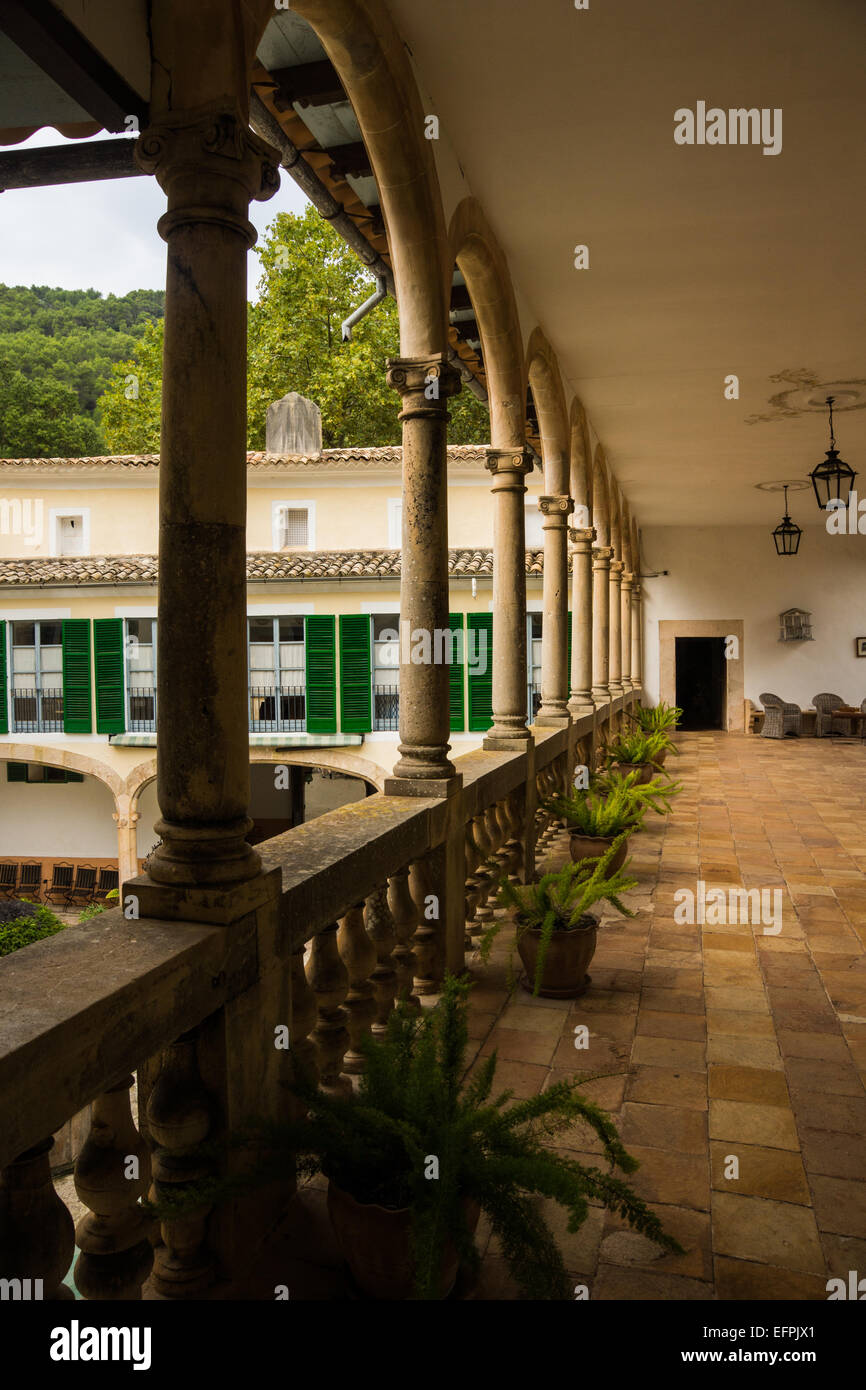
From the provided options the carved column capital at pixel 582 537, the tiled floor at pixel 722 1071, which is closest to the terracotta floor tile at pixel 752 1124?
the tiled floor at pixel 722 1071

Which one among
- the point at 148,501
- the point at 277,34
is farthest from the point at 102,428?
the point at 277,34

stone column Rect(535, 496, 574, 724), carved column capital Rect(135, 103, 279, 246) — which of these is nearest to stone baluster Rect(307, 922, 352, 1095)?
carved column capital Rect(135, 103, 279, 246)

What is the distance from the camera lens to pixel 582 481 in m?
9.20

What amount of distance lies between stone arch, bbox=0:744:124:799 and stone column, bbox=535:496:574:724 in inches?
422

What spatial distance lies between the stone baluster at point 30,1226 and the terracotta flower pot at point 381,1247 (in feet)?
1.86

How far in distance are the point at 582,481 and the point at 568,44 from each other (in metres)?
5.78

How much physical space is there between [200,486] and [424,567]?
6.11 ft

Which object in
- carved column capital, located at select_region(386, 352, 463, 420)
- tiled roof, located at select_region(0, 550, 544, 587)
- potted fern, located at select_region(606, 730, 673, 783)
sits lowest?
potted fern, located at select_region(606, 730, 673, 783)

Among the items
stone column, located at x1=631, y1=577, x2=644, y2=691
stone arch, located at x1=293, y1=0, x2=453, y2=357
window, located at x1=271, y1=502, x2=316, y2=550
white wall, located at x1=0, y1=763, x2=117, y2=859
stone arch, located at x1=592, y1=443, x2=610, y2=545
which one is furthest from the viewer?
white wall, located at x1=0, y1=763, x2=117, y2=859

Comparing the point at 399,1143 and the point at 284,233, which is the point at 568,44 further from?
the point at 284,233

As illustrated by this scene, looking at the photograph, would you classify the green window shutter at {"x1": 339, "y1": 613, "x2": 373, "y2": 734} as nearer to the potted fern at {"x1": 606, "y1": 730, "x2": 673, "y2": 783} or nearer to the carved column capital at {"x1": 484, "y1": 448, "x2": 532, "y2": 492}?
the potted fern at {"x1": 606, "y1": 730, "x2": 673, "y2": 783}

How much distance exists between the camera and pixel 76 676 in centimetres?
1588

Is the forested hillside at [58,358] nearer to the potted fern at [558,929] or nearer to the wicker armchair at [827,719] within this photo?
the wicker armchair at [827,719]

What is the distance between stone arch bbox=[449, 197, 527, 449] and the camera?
4.66m
